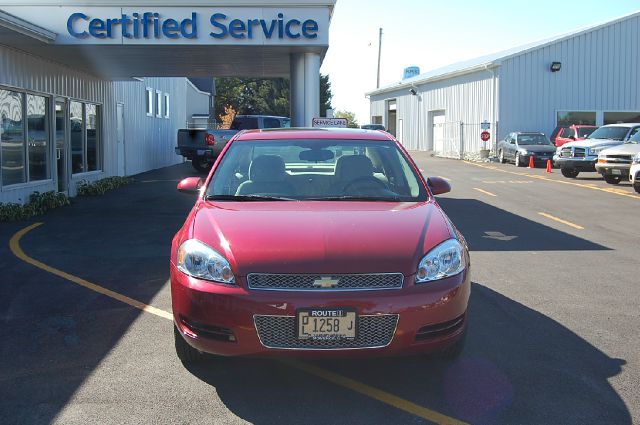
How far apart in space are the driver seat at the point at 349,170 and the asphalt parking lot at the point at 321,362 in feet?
4.74

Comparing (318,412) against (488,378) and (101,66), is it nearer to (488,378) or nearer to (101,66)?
(488,378)

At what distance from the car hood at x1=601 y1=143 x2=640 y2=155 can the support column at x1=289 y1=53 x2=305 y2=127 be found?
9.57 m

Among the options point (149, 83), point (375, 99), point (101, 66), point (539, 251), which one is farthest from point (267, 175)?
point (375, 99)

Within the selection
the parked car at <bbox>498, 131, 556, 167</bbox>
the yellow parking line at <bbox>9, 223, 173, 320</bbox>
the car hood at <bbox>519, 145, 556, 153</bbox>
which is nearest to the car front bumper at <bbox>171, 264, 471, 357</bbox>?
the yellow parking line at <bbox>9, 223, 173, 320</bbox>

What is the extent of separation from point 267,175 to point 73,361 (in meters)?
1.96

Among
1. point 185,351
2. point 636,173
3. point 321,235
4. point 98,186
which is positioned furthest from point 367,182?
point 636,173

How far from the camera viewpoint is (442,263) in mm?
4215

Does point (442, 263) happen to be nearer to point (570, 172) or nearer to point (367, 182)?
point (367, 182)

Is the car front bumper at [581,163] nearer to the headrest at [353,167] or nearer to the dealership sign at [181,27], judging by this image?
the dealership sign at [181,27]

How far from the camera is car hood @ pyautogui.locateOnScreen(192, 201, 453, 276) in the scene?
401cm

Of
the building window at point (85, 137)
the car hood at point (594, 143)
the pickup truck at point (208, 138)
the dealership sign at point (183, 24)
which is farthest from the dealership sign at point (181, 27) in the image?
the car hood at point (594, 143)

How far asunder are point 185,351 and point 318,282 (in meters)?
1.15

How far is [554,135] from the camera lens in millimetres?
31641

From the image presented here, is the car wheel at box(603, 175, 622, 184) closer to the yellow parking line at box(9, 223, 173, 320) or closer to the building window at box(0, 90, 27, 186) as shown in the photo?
the building window at box(0, 90, 27, 186)
